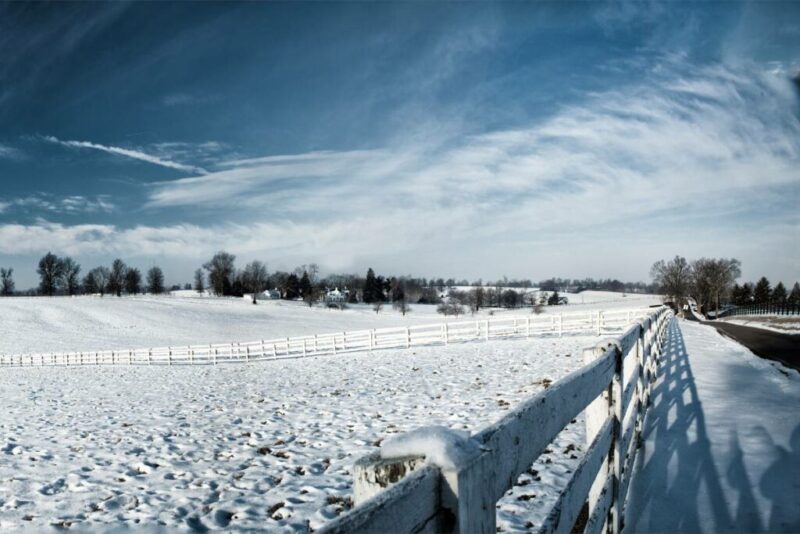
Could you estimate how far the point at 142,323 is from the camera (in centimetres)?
5788

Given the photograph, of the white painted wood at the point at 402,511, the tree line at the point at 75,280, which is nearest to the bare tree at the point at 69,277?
the tree line at the point at 75,280

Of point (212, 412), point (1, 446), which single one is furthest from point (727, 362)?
point (1, 446)

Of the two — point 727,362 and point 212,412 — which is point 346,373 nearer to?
point 212,412

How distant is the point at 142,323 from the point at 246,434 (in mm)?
56236

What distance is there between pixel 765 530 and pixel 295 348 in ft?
84.1

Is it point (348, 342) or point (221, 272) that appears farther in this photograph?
point (221, 272)

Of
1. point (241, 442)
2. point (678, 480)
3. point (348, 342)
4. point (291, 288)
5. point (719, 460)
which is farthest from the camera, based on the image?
point (291, 288)

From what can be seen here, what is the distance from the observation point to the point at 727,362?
41.8 ft

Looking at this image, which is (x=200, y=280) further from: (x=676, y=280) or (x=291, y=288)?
(x=676, y=280)

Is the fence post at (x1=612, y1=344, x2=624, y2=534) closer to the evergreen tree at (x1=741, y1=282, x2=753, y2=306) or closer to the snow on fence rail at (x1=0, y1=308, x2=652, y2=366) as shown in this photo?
the snow on fence rail at (x1=0, y1=308, x2=652, y2=366)

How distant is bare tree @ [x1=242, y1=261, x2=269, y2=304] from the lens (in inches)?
4409

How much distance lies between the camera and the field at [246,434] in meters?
5.44

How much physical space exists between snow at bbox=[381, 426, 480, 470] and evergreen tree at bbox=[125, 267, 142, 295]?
13097 cm

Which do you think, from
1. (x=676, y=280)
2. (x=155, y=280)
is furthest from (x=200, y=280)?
(x=676, y=280)
